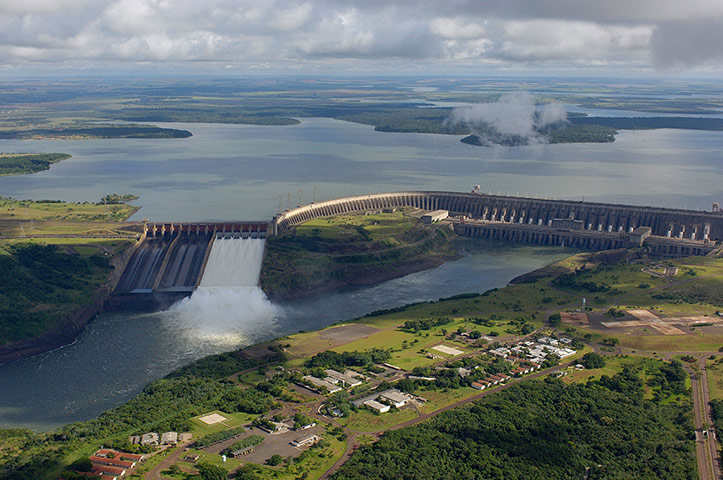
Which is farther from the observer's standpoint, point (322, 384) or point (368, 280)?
point (368, 280)

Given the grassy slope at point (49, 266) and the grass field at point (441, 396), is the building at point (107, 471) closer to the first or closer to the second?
the grass field at point (441, 396)

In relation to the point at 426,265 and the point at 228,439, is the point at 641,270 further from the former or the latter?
the point at 228,439

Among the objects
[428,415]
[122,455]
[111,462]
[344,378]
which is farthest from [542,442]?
[111,462]

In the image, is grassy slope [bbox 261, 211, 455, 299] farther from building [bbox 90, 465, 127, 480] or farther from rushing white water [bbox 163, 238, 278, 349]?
building [bbox 90, 465, 127, 480]

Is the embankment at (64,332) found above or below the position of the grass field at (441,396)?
below

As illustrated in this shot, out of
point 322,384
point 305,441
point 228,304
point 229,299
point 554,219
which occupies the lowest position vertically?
point 228,304

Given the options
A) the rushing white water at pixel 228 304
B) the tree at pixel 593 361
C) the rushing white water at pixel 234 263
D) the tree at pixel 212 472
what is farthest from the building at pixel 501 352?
the rushing white water at pixel 234 263

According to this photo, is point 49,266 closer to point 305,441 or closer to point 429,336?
point 429,336

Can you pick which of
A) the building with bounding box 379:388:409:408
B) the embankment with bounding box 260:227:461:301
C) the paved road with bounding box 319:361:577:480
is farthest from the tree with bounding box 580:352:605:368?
the embankment with bounding box 260:227:461:301
